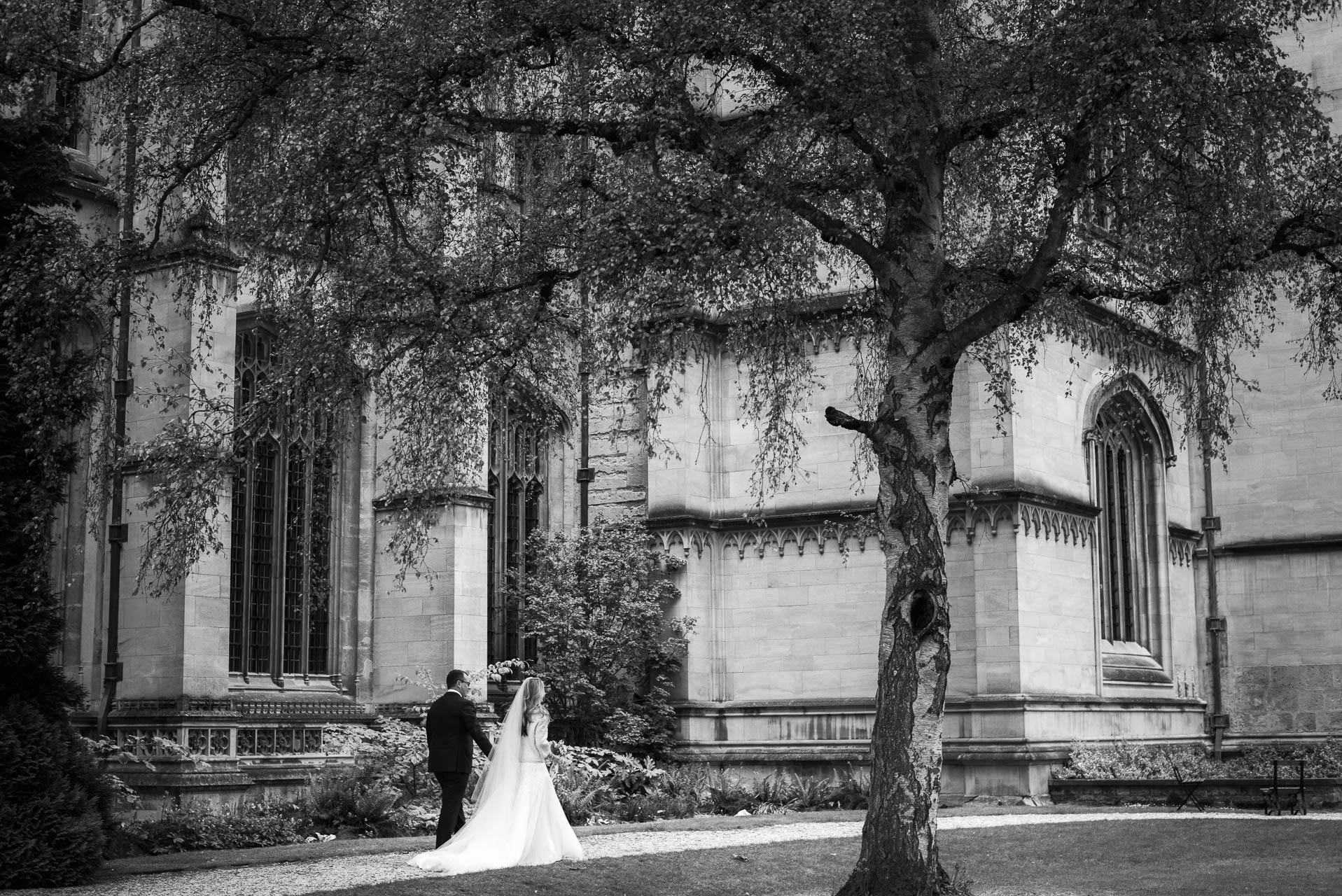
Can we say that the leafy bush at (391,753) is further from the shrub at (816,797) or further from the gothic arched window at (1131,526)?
the gothic arched window at (1131,526)

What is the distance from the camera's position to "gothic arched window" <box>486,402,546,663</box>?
2517 cm

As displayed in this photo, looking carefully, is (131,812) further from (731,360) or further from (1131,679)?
(1131,679)

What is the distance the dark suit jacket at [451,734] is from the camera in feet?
48.8

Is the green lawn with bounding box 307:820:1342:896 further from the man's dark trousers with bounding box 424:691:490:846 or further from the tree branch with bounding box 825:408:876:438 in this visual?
the tree branch with bounding box 825:408:876:438

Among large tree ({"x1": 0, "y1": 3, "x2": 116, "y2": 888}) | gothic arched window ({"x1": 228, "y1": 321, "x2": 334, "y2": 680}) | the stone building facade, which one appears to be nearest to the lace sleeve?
large tree ({"x1": 0, "y1": 3, "x2": 116, "y2": 888})

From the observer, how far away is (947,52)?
15.2 meters

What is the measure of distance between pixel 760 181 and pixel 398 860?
707cm

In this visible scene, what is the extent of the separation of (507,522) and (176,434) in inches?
483

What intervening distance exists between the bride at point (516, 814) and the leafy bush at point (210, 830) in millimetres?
3499

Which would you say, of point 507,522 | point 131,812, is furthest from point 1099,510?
point 131,812

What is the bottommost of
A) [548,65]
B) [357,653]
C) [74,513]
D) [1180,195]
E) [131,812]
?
[131,812]

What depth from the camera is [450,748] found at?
14883 millimetres

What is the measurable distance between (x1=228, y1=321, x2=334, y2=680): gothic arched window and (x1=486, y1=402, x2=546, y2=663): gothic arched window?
3362 millimetres

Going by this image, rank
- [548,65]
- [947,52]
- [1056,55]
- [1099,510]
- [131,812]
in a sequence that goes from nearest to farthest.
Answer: [1056,55]
[548,65]
[947,52]
[131,812]
[1099,510]
